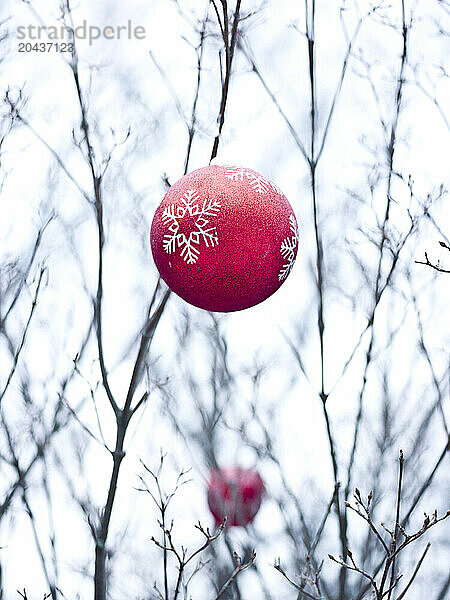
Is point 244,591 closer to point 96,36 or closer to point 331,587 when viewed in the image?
point 331,587

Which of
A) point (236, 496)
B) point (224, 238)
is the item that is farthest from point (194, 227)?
point (236, 496)

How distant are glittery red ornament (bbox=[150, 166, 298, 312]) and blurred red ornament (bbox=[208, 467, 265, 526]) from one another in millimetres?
1330

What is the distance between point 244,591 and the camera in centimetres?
355

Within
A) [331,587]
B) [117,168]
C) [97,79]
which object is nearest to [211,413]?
[331,587]

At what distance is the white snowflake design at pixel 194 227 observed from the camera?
1517mm

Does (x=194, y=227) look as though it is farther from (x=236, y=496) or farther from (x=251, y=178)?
(x=236, y=496)

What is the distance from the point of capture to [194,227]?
5.00 ft

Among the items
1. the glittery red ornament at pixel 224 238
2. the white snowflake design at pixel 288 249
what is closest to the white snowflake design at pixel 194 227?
the glittery red ornament at pixel 224 238

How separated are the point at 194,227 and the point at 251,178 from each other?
17cm

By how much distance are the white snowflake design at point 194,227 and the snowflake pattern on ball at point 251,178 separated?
0.29ft

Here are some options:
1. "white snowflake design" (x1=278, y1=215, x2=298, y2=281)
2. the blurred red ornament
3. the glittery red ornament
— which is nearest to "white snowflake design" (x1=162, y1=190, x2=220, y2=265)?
the glittery red ornament

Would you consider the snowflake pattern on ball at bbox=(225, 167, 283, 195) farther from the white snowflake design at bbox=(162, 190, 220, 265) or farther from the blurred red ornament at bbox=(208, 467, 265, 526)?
the blurred red ornament at bbox=(208, 467, 265, 526)

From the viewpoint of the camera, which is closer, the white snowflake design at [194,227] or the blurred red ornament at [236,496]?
the white snowflake design at [194,227]

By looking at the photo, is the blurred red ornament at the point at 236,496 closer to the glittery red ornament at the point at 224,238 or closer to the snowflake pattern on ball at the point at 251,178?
the glittery red ornament at the point at 224,238
